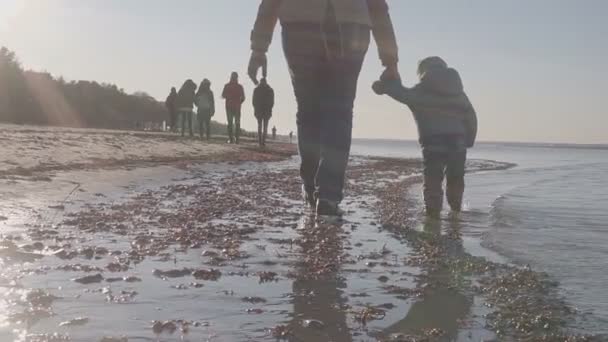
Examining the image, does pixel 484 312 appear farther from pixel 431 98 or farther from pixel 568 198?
pixel 568 198

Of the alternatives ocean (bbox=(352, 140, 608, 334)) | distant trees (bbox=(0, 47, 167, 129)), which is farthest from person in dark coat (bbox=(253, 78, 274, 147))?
distant trees (bbox=(0, 47, 167, 129))

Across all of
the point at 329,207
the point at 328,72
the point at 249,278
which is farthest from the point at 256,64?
the point at 249,278

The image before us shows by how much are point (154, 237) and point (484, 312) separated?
2228 mm

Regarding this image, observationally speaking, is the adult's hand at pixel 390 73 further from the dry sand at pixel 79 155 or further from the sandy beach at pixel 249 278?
the dry sand at pixel 79 155

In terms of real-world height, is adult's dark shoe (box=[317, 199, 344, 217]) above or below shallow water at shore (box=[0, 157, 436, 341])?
above

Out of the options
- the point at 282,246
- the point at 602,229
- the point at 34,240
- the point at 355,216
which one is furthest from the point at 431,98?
the point at 34,240

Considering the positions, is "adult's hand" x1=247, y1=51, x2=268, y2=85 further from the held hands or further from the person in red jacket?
the person in red jacket

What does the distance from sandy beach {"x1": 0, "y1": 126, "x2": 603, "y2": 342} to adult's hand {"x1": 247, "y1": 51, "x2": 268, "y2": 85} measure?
113cm

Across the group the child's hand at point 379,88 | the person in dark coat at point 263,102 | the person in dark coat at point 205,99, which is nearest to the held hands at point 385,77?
the child's hand at point 379,88

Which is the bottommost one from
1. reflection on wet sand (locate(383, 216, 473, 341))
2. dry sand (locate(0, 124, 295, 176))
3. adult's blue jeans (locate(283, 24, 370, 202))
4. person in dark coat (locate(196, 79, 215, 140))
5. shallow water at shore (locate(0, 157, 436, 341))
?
shallow water at shore (locate(0, 157, 436, 341))

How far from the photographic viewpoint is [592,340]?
2035mm

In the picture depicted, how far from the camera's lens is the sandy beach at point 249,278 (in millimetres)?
2088

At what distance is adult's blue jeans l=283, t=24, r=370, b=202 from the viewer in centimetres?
487

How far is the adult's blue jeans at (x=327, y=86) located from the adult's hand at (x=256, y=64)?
0.92 feet
